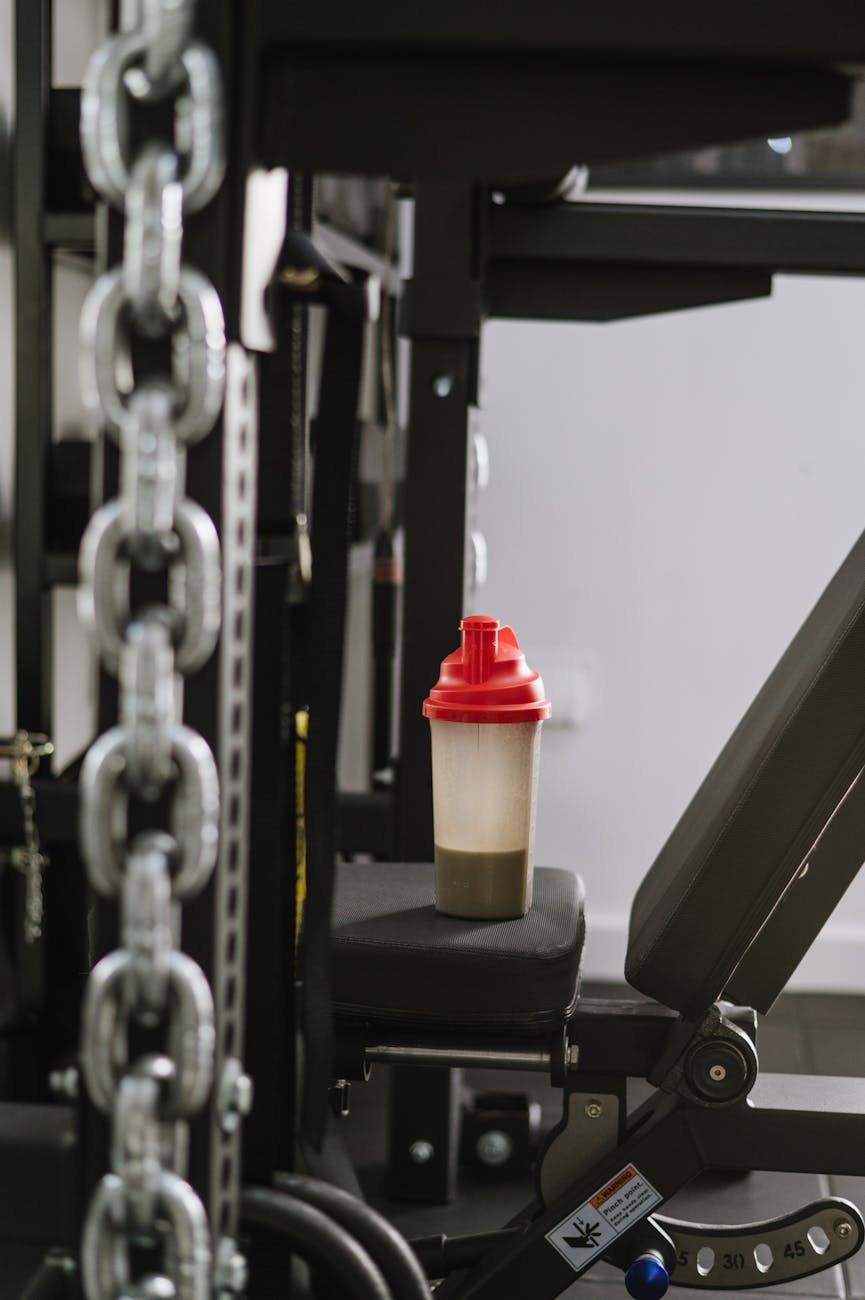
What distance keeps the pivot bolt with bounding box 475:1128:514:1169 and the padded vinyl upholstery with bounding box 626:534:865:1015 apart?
0.71 metres

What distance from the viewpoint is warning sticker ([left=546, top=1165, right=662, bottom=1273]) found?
1.15 m

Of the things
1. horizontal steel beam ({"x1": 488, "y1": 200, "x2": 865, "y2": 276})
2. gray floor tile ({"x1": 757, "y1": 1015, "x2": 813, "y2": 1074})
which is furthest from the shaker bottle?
gray floor tile ({"x1": 757, "y1": 1015, "x2": 813, "y2": 1074})

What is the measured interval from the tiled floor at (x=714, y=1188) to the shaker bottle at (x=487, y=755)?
0.41 m

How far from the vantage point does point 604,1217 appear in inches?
45.2

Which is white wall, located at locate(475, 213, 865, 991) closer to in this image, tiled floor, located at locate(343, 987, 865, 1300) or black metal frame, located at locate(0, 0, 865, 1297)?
tiled floor, located at locate(343, 987, 865, 1300)

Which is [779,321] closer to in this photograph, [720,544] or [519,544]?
[720,544]

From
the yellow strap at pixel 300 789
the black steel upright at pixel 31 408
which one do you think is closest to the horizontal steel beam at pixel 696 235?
the black steel upright at pixel 31 408

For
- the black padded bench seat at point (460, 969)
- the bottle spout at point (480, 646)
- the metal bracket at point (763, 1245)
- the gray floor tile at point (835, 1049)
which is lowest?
the gray floor tile at point (835, 1049)

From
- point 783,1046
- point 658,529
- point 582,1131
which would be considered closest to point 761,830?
point 582,1131

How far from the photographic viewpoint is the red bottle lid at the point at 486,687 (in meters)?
1.08

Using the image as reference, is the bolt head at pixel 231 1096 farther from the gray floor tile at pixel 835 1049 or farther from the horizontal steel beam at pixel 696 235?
the gray floor tile at pixel 835 1049

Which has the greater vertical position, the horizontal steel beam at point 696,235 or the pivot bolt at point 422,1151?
the horizontal steel beam at point 696,235

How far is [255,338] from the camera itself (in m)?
0.52

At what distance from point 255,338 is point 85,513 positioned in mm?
1183
